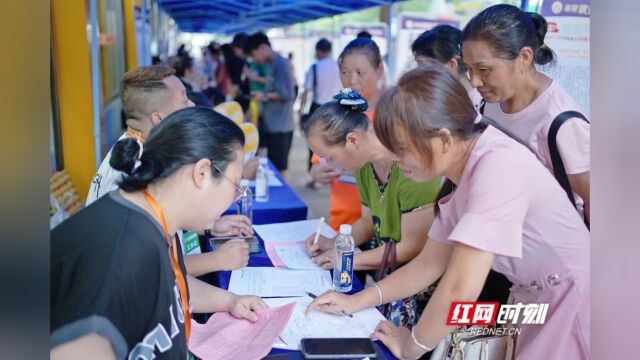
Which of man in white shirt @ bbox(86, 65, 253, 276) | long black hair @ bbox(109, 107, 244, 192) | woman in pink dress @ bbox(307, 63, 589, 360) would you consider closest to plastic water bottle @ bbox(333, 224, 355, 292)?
man in white shirt @ bbox(86, 65, 253, 276)

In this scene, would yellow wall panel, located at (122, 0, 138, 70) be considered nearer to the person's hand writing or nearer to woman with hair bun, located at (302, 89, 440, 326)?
woman with hair bun, located at (302, 89, 440, 326)

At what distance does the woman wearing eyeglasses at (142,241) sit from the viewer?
2.76 ft

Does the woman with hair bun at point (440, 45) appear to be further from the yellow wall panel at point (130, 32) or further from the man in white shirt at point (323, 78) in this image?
the yellow wall panel at point (130, 32)

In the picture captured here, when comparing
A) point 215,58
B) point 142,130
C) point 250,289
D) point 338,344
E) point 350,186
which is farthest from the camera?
point 215,58

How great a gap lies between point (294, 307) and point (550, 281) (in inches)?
24.4

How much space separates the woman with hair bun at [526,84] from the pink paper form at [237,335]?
741 millimetres

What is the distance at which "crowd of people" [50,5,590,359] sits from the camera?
34.7 inches

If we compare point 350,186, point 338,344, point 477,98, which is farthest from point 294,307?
point 350,186

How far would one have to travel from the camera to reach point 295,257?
1.95 metres

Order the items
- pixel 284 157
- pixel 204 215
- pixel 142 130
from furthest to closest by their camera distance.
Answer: pixel 284 157 → pixel 142 130 → pixel 204 215

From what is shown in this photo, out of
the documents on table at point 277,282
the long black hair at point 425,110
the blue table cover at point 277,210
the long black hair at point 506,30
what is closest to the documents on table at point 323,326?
the documents on table at point 277,282
